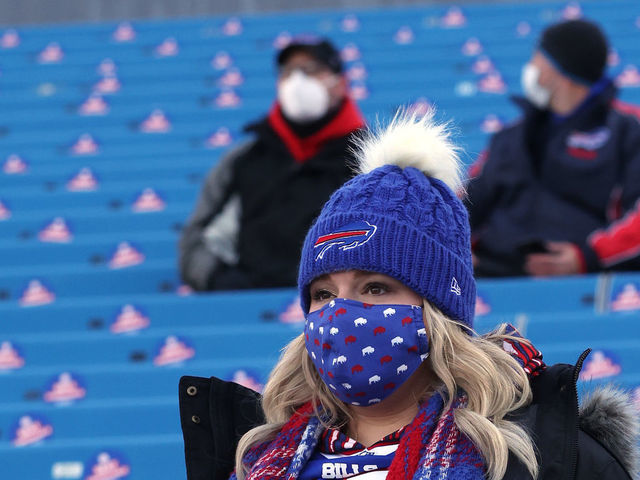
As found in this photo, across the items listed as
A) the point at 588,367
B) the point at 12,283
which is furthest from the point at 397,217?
the point at 12,283

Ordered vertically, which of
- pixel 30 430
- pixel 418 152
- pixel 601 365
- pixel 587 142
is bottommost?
pixel 418 152

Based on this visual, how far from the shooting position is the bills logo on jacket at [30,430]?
330 cm

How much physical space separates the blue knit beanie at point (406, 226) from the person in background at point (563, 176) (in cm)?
184

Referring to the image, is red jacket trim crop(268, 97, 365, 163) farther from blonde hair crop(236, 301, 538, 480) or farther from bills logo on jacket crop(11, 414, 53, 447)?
blonde hair crop(236, 301, 538, 480)

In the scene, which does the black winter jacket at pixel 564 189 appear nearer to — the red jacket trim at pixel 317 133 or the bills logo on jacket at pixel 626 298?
the bills logo on jacket at pixel 626 298

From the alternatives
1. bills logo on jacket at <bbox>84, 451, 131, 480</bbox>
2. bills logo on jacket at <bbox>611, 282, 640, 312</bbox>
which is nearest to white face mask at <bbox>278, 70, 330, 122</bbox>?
bills logo on jacket at <bbox>611, 282, 640, 312</bbox>

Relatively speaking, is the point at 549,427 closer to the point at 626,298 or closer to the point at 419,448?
the point at 419,448

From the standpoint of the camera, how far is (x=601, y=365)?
3.30 m

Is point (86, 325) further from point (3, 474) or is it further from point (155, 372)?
point (3, 474)

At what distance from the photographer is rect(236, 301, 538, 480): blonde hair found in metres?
1.64

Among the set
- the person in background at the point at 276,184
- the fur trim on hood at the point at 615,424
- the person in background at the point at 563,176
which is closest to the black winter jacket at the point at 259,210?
the person in background at the point at 276,184

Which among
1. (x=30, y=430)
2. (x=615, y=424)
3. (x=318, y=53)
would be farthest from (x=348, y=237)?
(x=318, y=53)

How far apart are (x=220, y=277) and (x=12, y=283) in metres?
1.09

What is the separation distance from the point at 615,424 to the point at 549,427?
13cm
